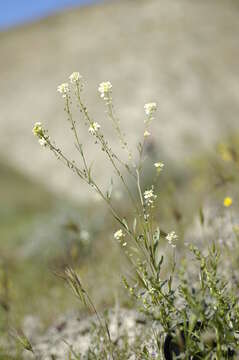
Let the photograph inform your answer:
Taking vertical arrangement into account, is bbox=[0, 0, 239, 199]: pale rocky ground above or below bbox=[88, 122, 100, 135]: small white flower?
above

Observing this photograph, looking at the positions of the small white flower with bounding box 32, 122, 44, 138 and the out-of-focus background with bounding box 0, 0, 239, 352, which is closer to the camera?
the small white flower with bounding box 32, 122, 44, 138

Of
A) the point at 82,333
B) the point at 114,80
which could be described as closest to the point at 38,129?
the point at 82,333

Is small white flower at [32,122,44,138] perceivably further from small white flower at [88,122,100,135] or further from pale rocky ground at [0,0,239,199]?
pale rocky ground at [0,0,239,199]

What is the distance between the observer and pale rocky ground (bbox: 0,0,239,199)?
87.4ft

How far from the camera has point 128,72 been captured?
30.5 metres

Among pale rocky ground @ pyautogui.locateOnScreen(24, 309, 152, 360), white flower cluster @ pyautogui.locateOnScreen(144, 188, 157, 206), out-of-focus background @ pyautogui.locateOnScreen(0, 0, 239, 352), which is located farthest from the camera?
out-of-focus background @ pyautogui.locateOnScreen(0, 0, 239, 352)

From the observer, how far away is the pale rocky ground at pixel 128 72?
26.6 meters

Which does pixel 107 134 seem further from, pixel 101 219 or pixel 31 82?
pixel 101 219

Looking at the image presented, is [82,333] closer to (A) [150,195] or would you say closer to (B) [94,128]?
(A) [150,195]

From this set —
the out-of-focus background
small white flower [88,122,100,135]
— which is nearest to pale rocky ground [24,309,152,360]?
small white flower [88,122,100,135]

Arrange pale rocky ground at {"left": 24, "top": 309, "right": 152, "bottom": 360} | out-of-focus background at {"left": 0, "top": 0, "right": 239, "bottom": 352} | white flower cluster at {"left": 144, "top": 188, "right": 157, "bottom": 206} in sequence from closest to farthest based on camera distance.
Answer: white flower cluster at {"left": 144, "top": 188, "right": 157, "bottom": 206}
pale rocky ground at {"left": 24, "top": 309, "right": 152, "bottom": 360}
out-of-focus background at {"left": 0, "top": 0, "right": 239, "bottom": 352}

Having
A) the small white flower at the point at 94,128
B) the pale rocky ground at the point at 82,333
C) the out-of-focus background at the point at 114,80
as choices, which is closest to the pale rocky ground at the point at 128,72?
the out-of-focus background at the point at 114,80

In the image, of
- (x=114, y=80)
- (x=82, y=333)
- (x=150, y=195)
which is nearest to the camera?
(x=150, y=195)

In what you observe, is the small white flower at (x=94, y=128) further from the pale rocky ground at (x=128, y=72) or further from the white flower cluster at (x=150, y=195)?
the pale rocky ground at (x=128, y=72)
